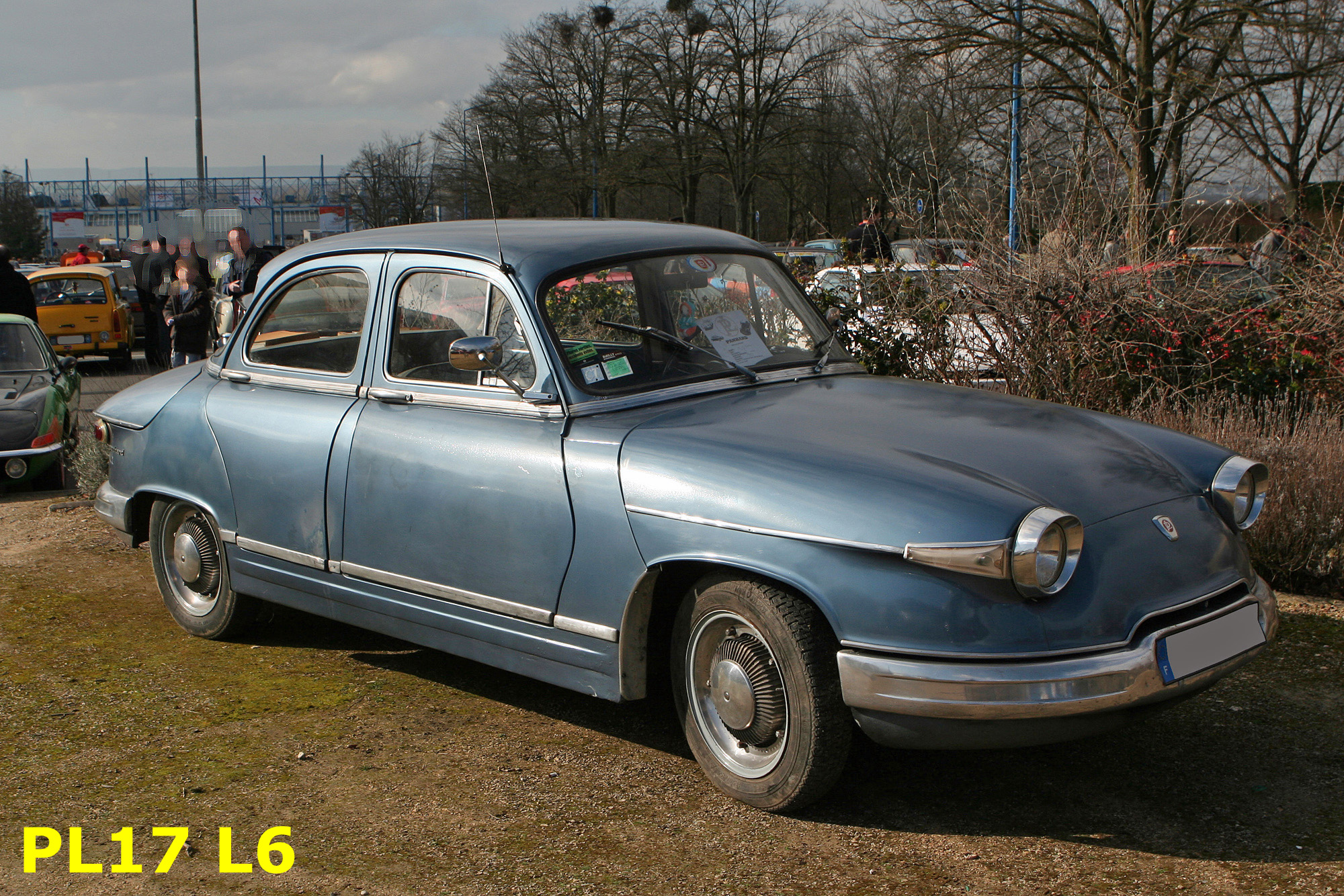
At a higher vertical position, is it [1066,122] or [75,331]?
[1066,122]

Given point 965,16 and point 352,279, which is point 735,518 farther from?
point 965,16

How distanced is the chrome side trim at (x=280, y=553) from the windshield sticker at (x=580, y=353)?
4.38 ft

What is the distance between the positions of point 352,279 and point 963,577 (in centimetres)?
275

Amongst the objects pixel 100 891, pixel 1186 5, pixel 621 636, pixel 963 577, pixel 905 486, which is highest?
pixel 1186 5

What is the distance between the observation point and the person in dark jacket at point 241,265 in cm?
1016

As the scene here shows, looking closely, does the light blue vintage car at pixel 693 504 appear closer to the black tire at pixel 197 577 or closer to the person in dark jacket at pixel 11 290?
the black tire at pixel 197 577

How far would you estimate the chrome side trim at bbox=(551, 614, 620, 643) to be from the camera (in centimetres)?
370

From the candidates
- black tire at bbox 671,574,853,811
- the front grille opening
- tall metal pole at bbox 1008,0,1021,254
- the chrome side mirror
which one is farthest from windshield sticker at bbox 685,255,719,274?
tall metal pole at bbox 1008,0,1021,254

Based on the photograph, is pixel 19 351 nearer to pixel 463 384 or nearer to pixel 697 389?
pixel 463 384

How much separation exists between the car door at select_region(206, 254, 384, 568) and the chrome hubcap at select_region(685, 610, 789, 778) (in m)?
1.69

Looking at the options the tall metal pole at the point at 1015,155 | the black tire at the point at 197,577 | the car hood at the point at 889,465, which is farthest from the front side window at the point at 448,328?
the tall metal pole at the point at 1015,155

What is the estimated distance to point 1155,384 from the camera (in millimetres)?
7270

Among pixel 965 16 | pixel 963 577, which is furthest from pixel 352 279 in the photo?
pixel 965 16

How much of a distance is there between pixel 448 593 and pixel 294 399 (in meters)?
1.20
